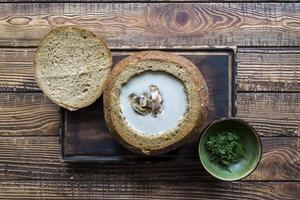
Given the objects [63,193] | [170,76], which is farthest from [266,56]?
[63,193]

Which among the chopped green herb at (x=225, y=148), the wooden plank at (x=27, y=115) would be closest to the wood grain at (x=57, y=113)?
the wooden plank at (x=27, y=115)

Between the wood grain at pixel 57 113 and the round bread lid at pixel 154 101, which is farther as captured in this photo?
the wood grain at pixel 57 113

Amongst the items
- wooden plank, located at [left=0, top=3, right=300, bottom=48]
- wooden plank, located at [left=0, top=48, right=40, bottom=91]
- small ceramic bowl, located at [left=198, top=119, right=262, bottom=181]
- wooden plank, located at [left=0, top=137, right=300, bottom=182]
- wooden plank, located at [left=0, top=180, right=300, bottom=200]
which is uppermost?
wooden plank, located at [left=0, top=3, right=300, bottom=48]

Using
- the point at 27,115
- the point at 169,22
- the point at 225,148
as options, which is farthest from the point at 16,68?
the point at 225,148

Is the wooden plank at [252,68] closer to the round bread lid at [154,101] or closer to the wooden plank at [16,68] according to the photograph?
the wooden plank at [16,68]

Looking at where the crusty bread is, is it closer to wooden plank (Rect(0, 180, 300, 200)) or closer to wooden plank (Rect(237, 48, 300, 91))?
wooden plank (Rect(0, 180, 300, 200))

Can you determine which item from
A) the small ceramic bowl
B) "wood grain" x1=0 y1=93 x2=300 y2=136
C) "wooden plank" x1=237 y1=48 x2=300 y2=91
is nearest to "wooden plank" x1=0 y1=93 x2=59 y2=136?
"wood grain" x1=0 y1=93 x2=300 y2=136
